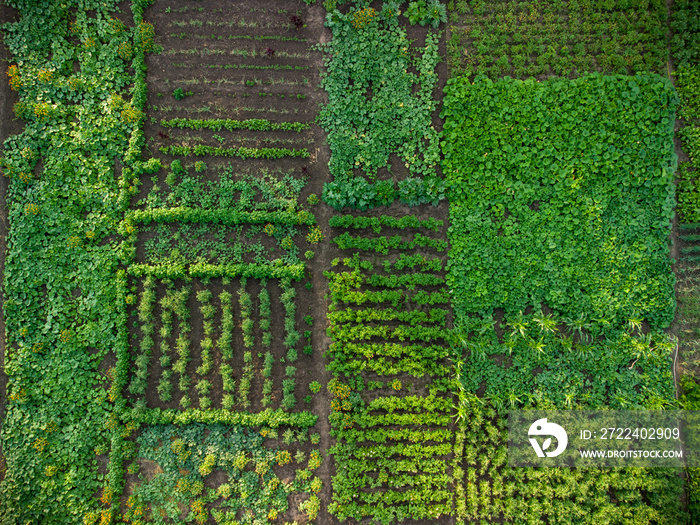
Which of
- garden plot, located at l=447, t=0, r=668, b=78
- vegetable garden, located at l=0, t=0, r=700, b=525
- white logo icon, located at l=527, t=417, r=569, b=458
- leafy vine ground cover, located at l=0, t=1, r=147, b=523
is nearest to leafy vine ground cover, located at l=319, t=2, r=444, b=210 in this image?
vegetable garden, located at l=0, t=0, r=700, b=525

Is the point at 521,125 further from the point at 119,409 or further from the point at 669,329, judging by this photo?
the point at 119,409

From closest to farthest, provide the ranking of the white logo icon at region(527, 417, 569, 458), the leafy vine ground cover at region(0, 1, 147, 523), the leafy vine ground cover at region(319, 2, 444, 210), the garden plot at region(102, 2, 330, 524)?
1. the leafy vine ground cover at region(0, 1, 147, 523)
2. the garden plot at region(102, 2, 330, 524)
3. the white logo icon at region(527, 417, 569, 458)
4. the leafy vine ground cover at region(319, 2, 444, 210)

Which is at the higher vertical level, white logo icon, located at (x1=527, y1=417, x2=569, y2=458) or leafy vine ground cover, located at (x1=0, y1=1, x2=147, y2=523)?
leafy vine ground cover, located at (x1=0, y1=1, x2=147, y2=523)

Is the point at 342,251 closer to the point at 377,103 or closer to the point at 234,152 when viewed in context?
the point at 234,152

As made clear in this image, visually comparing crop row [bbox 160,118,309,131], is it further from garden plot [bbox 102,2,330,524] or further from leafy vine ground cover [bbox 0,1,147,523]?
leafy vine ground cover [bbox 0,1,147,523]

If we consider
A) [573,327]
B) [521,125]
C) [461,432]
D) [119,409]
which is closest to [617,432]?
[573,327]
